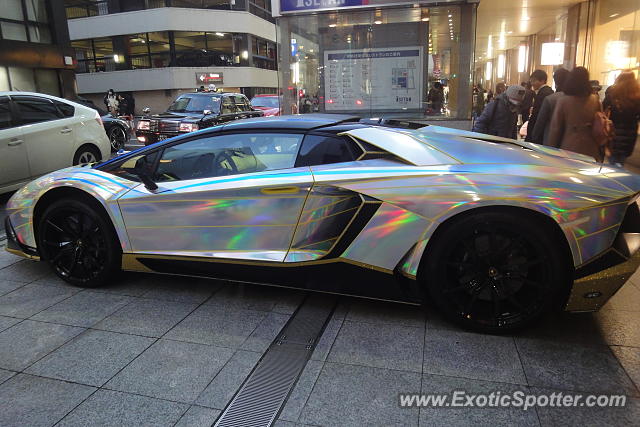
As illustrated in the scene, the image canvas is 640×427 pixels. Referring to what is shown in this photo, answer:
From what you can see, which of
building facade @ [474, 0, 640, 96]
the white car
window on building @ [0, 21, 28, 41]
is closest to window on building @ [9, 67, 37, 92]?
window on building @ [0, 21, 28, 41]

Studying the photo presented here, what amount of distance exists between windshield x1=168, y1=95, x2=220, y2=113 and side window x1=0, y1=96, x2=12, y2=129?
524 cm

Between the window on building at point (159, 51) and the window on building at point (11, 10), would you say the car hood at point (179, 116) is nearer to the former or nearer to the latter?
the window on building at point (11, 10)

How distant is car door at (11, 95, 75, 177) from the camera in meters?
6.98

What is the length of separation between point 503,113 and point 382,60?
4637mm

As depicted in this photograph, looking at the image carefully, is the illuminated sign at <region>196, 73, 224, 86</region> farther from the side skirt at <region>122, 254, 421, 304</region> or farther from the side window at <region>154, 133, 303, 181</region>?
the side skirt at <region>122, 254, 421, 304</region>

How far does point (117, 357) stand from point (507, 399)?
7.13ft

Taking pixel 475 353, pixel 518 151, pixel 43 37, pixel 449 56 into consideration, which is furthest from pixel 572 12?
pixel 43 37

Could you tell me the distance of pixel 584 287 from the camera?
2.76 meters

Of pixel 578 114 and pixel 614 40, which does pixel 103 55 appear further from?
→ pixel 578 114

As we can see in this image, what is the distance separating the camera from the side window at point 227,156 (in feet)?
11.1

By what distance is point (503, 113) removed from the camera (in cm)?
564

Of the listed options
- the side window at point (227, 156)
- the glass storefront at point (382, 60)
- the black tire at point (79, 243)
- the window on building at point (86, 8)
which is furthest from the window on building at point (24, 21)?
the side window at point (227, 156)

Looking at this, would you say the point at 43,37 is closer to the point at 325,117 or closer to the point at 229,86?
the point at 229,86

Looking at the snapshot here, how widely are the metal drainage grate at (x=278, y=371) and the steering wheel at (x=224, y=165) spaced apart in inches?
43.8
